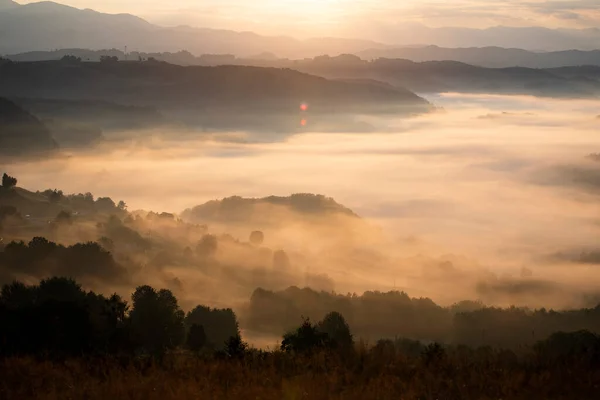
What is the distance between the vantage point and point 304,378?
1294 centimetres

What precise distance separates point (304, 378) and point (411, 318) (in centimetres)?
14755

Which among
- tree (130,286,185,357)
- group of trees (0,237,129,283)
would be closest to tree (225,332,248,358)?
tree (130,286,185,357)

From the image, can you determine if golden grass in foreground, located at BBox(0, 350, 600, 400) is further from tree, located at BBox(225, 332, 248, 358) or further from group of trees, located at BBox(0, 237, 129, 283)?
group of trees, located at BBox(0, 237, 129, 283)

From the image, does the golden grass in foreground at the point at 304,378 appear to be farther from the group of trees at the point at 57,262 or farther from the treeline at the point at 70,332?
the group of trees at the point at 57,262

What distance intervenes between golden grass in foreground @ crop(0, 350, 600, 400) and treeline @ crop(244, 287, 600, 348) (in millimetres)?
120019

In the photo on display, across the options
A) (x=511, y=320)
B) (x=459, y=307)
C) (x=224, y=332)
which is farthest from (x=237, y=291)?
(x=224, y=332)

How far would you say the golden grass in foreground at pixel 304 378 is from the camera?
12078mm

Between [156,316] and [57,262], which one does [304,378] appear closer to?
[156,316]

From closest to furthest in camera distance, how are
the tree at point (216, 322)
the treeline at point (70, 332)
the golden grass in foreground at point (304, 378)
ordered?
the golden grass in foreground at point (304, 378), the treeline at point (70, 332), the tree at point (216, 322)

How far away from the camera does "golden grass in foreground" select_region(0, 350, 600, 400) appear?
1208 cm

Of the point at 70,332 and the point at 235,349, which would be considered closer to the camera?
the point at 235,349

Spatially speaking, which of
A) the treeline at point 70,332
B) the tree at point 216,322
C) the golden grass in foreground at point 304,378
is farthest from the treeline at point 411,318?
the golden grass in foreground at point 304,378

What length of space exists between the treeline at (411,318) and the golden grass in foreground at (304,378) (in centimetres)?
12002

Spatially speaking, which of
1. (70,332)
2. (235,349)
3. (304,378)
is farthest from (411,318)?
(304,378)
